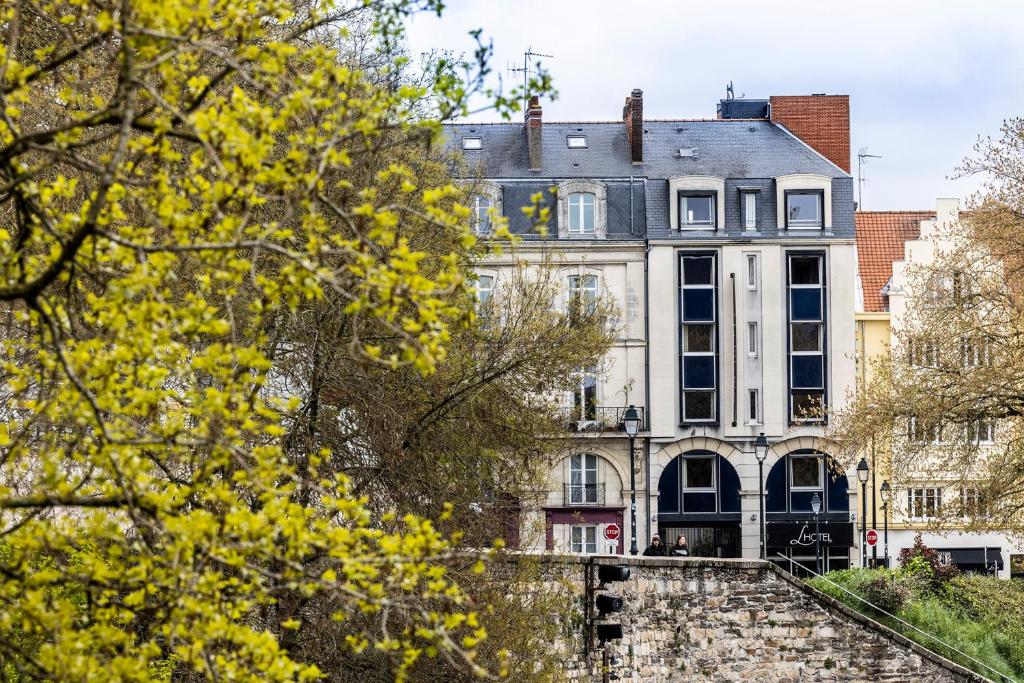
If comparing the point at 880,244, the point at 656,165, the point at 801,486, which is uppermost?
the point at 656,165

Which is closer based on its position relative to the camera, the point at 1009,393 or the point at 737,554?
the point at 1009,393

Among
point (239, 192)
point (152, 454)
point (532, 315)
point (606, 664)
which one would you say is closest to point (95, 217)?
point (239, 192)

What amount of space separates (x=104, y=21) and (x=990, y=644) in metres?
23.5

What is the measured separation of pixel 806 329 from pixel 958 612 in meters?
17.3

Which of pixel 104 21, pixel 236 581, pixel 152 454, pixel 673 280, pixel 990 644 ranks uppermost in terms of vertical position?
pixel 673 280

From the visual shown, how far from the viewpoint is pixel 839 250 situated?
43.9 meters

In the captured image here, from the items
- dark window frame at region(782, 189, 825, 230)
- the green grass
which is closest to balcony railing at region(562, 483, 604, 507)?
dark window frame at region(782, 189, 825, 230)

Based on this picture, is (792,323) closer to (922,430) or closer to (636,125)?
(636,125)

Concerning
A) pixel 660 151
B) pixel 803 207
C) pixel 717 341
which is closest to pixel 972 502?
pixel 717 341

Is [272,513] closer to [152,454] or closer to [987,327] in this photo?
[152,454]

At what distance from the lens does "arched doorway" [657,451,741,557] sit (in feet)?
143

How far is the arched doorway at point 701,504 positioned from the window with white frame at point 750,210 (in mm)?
6488

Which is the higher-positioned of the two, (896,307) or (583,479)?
(896,307)

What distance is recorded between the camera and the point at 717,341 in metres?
43.9
